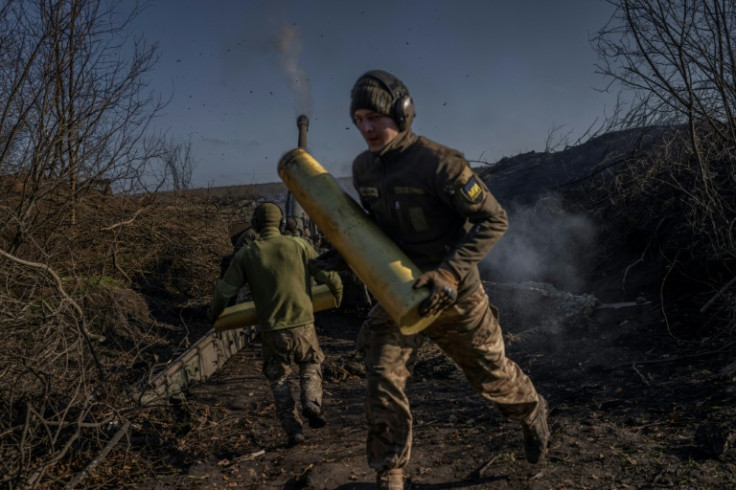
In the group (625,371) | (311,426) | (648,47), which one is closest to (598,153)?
(648,47)

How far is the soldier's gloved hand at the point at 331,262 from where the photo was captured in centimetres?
323

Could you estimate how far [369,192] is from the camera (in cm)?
300

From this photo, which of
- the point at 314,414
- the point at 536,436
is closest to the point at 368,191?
the point at 536,436

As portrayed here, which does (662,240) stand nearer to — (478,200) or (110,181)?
(478,200)

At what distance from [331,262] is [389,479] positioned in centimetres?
116

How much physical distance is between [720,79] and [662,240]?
2927 millimetres

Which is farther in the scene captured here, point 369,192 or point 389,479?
point 369,192

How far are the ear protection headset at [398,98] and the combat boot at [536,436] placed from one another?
1.64 meters

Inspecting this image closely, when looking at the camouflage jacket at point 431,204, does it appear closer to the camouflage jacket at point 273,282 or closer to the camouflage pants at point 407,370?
the camouflage pants at point 407,370

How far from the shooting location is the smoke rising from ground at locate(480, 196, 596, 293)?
8.32m

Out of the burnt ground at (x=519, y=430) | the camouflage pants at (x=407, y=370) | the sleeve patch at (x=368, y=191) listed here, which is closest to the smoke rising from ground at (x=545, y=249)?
the burnt ground at (x=519, y=430)

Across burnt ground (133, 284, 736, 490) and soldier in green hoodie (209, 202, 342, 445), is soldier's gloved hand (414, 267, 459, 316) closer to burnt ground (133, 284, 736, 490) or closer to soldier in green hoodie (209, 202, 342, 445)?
burnt ground (133, 284, 736, 490)

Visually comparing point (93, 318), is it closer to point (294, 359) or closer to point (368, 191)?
Result: point (294, 359)

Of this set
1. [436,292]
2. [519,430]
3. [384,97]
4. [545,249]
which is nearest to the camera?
[436,292]
